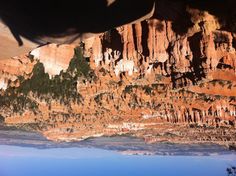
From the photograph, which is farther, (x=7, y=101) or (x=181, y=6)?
(x=7, y=101)

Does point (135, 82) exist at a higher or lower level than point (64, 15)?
lower

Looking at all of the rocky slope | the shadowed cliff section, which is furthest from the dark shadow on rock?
the rocky slope

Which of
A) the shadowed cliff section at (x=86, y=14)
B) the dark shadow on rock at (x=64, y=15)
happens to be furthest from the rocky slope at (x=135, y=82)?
the dark shadow on rock at (x=64, y=15)

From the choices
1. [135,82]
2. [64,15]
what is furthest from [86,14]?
[135,82]

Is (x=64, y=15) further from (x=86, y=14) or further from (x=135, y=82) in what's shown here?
(x=135, y=82)

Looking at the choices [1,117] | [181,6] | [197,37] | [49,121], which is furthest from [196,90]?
[1,117]

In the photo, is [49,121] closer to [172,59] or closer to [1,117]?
[1,117]

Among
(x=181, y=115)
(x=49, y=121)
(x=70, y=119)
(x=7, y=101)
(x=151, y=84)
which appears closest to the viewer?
(x=151, y=84)

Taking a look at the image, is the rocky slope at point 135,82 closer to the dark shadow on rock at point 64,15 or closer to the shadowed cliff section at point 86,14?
the shadowed cliff section at point 86,14

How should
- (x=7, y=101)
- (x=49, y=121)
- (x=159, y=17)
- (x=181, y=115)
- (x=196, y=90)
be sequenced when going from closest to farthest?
(x=159, y=17) < (x=196, y=90) < (x=181, y=115) < (x=7, y=101) < (x=49, y=121)
